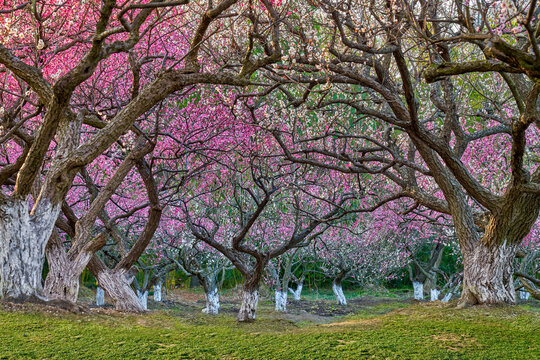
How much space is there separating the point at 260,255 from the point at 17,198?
225 inches

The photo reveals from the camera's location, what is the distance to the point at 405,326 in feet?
24.6

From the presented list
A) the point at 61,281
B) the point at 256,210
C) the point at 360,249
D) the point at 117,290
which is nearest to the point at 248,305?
the point at 256,210

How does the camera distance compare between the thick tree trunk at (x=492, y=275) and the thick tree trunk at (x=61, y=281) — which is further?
the thick tree trunk at (x=61, y=281)

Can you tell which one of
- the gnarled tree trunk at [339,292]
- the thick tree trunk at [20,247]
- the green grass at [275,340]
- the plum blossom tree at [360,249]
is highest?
the plum blossom tree at [360,249]

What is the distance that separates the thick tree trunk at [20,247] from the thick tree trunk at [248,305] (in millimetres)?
5574

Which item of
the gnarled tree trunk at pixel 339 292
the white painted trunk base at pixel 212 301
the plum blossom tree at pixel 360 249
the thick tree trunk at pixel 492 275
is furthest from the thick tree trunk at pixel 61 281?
the gnarled tree trunk at pixel 339 292

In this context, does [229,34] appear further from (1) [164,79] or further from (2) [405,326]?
(2) [405,326]

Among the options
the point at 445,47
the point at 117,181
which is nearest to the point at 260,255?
the point at 117,181

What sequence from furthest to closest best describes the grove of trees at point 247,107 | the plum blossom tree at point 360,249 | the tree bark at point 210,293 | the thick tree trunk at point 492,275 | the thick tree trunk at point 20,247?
Result: the plum blossom tree at point 360,249 < the tree bark at point 210,293 < the thick tree trunk at point 492,275 < the thick tree trunk at point 20,247 < the grove of trees at point 247,107

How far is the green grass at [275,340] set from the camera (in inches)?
213

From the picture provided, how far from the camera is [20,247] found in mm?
6883

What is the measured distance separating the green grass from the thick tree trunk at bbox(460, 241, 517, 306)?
1.34 feet

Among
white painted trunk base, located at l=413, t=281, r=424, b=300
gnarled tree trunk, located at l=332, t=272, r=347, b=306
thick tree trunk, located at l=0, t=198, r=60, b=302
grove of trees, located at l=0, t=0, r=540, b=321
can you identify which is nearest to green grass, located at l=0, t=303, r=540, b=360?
thick tree trunk, located at l=0, t=198, r=60, b=302

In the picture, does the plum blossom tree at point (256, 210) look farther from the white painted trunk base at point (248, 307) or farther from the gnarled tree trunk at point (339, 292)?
the gnarled tree trunk at point (339, 292)
